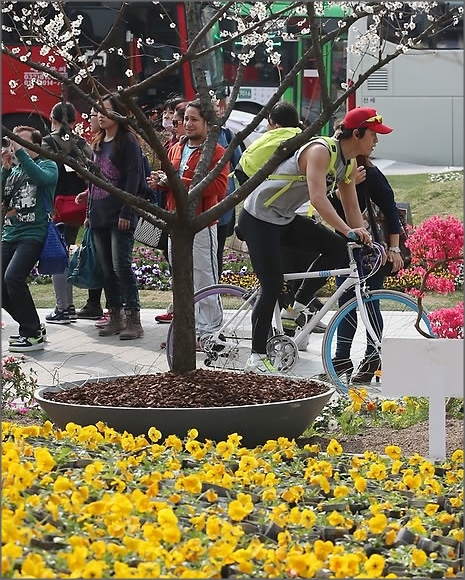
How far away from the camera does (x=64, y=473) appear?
453cm

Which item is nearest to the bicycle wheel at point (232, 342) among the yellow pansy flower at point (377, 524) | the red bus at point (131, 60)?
the yellow pansy flower at point (377, 524)

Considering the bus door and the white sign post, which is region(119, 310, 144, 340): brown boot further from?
the bus door

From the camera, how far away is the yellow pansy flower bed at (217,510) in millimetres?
3421

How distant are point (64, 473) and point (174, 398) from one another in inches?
47.4

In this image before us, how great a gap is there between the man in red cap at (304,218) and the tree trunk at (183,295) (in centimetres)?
119

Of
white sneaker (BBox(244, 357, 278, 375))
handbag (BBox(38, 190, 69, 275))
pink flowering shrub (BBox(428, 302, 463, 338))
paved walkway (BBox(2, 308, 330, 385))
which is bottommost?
paved walkway (BBox(2, 308, 330, 385))

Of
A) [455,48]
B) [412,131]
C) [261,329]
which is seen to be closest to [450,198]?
[455,48]

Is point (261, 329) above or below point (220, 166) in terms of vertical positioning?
below

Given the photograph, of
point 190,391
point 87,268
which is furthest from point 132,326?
point 190,391

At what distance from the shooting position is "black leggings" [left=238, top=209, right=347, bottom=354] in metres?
7.31

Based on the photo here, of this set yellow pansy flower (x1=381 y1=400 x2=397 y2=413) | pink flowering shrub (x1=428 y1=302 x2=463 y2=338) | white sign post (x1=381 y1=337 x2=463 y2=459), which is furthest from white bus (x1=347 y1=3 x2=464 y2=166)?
white sign post (x1=381 y1=337 x2=463 y2=459)

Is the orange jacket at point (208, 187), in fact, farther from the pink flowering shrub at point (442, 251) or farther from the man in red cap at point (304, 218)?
the pink flowering shrub at point (442, 251)

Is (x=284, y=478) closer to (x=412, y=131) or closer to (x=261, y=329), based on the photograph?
(x=261, y=329)

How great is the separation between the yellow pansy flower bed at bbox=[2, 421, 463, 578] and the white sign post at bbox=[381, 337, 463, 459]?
305 mm
